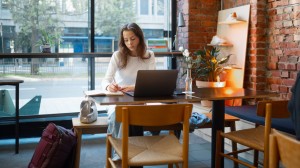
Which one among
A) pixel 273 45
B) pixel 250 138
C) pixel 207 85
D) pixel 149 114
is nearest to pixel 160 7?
pixel 207 85

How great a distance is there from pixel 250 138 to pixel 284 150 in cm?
115

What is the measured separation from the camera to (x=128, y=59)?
123 inches

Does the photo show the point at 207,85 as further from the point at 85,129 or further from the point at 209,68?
the point at 85,129

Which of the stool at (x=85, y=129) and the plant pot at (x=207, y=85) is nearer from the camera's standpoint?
the stool at (x=85, y=129)

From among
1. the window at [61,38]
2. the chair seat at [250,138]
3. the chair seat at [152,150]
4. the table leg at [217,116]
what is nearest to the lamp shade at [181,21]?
the window at [61,38]

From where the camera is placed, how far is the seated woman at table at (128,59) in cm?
306

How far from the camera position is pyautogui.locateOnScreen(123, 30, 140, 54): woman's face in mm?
3031

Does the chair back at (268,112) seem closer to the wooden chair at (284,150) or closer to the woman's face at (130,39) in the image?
the wooden chair at (284,150)

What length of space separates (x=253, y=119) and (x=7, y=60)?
2.73 meters

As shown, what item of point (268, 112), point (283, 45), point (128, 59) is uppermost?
point (283, 45)

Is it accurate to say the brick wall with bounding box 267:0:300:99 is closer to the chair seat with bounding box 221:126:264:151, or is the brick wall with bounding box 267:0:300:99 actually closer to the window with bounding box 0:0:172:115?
the chair seat with bounding box 221:126:264:151

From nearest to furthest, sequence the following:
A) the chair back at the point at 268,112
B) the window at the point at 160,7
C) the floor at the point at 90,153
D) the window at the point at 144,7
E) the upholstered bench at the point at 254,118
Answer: the chair back at the point at 268,112
the upholstered bench at the point at 254,118
the floor at the point at 90,153
the window at the point at 144,7
the window at the point at 160,7

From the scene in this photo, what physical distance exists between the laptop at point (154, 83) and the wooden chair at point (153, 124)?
1.16ft

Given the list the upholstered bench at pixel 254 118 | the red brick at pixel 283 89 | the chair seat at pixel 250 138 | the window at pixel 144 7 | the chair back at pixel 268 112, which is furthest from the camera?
the window at pixel 144 7
